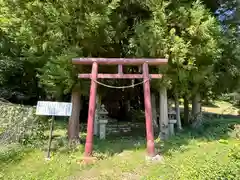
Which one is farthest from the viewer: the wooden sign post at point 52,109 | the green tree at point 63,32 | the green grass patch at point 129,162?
the green tree at point 63,32

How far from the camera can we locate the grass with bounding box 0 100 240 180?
15.0 ft

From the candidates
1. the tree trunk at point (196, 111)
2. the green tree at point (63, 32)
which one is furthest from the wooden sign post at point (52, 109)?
the tree trunk at point (196, 111)

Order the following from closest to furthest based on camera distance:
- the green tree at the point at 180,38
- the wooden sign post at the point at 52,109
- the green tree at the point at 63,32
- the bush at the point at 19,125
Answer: the wooden sign post at the point at 52,109
the green tree at the point at 63,32
the bush at the point at 19,125
the green tree at the point at 180,38

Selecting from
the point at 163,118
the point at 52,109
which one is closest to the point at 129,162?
the point at 52,109

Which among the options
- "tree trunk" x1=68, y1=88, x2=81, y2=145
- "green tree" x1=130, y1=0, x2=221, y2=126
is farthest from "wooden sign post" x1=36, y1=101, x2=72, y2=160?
"green tree" x1=130, y1=0, x2=221, y2=126

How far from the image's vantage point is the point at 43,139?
7.73m

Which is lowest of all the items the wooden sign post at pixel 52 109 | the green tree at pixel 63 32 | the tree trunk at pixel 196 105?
the wooden sign post at pixel 52 109

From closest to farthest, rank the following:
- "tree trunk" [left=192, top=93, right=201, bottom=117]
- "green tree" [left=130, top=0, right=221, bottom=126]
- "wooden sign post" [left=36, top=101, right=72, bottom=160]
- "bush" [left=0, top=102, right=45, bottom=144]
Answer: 1. "wooden sign post" [left=36, top=101, right=72, bottom=160]
2. "bush" [left=0, top=102, right=45, bottom=144]
3. "green tree" [left=130, top=0, right=221, bottom=126]
4. "tree trunk" [left=192, top=93, right=201, bottom=117]

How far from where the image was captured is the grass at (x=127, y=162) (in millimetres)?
4578

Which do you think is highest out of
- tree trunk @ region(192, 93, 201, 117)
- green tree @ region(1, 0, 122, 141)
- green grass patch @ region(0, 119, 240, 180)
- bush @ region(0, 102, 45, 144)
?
green tree @ region(1, 0, 122, 141)

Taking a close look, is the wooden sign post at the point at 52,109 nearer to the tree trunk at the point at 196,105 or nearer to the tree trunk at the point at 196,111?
the tree trunk at the point at 196,111

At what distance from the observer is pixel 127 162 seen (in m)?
6.07

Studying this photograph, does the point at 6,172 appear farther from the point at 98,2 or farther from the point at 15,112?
the point at 98,2

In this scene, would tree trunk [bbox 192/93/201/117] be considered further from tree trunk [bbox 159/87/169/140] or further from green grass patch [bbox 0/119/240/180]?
green grass patch [bbox 0/119/240/180]
